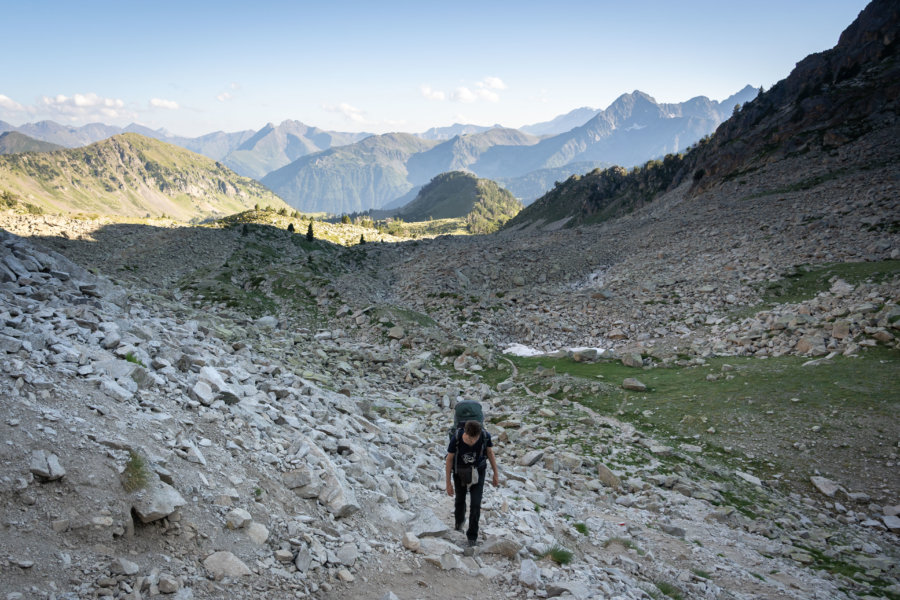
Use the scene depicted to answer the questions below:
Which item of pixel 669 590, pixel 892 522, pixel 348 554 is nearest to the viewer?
pixel 348 554

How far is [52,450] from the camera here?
659 centimetres

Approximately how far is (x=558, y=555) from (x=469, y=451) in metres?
2.66

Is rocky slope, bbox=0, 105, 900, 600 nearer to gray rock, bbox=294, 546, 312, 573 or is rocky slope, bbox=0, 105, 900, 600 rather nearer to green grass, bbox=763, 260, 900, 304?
gray rock, bbox=294, 546, 312, 573

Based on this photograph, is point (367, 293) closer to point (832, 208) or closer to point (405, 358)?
point (405, 358)

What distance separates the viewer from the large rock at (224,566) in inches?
244

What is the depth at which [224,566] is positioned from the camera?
628cm

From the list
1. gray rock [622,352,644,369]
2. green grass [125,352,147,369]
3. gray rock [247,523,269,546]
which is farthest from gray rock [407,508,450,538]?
gray rock [622,352,644,369]

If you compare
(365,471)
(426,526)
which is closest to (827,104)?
(365,471)

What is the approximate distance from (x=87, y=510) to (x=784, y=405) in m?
19.2

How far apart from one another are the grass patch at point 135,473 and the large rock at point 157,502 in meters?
0.13

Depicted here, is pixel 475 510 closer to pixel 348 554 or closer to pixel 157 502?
pixel 348 554

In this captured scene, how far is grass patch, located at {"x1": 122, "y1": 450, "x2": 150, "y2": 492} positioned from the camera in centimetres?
667

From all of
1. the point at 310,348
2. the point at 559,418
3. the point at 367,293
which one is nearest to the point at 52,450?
the point at 559,418

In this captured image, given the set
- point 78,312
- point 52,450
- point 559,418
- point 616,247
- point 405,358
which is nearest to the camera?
point 52,450
